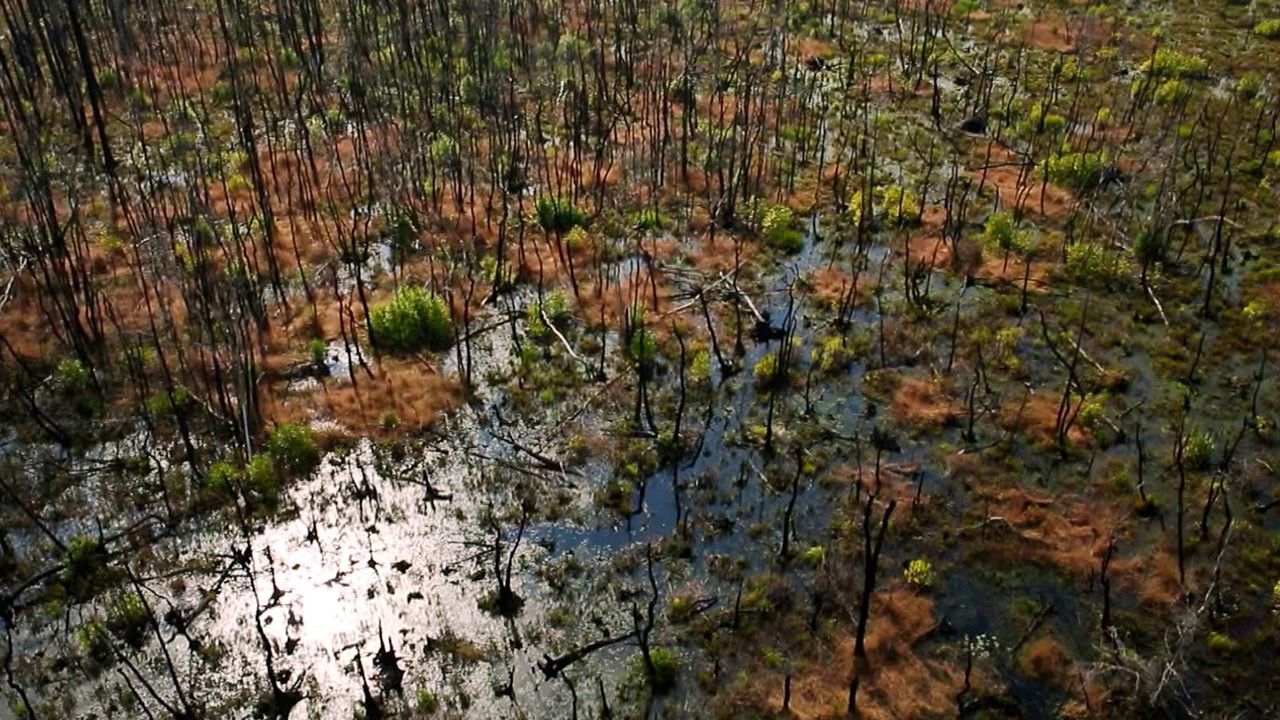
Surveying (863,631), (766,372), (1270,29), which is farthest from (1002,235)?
(1270,29)

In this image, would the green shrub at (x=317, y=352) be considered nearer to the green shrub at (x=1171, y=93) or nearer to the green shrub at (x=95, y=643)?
the green shrub at (x=95, y=643)

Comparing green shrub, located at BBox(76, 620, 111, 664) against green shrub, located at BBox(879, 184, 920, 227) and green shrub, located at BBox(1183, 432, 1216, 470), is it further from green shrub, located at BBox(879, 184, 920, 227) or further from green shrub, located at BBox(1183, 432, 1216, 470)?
green shrub, located at BBox(879, 184, 920, 227)

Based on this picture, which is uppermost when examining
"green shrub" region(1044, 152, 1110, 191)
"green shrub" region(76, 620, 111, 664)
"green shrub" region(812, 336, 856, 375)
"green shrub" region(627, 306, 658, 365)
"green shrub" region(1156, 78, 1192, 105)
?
"green shrub" region(1156, 78, 1192, 105)

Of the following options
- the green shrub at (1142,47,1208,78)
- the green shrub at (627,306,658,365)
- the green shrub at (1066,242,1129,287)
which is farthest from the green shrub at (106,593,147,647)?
the green shrub at (1142,47,1208,78)

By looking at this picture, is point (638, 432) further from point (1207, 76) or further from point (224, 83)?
point (1207, 76)

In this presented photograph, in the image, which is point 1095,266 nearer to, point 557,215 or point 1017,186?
point 1017,186

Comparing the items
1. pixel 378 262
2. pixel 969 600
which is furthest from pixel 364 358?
pixel 969 600
